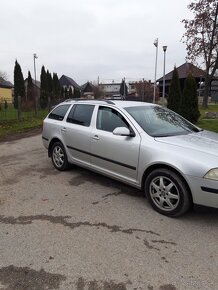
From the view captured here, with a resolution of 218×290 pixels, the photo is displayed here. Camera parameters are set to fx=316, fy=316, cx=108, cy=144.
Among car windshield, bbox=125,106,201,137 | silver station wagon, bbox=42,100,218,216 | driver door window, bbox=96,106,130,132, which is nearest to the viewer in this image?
silver station wagon, bbox=42,100,218,216

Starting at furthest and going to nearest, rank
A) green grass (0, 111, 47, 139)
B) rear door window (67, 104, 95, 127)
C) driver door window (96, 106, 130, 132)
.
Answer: green grass (0, 111, 47, 139) < rear door window (67, 104, 95, 127) < driver door window (96, 106, 130, 132)

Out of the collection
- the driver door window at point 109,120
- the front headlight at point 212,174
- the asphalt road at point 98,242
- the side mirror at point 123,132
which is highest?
the driver door window at point 109,120

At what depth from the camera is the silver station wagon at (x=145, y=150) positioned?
4012 millimetres

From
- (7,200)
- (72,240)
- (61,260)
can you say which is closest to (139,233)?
(72,240)

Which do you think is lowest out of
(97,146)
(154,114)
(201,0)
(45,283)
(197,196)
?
(45,283)

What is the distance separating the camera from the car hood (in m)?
4.21

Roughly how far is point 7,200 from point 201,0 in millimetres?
28276

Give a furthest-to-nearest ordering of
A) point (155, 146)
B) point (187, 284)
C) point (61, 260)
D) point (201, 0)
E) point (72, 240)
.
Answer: point (201, 0) < point (155, 146) < point (72, 240) < point (61, 260) < point (187, 284)

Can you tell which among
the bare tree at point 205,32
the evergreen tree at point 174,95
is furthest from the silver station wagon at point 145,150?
the bare tree at point 205,32

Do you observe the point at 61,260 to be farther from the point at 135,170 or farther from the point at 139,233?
the point at 135,170

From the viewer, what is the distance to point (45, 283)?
2.92 meters

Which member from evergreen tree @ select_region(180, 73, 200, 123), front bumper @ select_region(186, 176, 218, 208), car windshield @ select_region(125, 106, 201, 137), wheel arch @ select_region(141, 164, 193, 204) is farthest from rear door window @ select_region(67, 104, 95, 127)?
evergreen tree @ select_region(180, 73, 200, 123)

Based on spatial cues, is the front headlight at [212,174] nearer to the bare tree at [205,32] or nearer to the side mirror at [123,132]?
the side mirror at [123,132]

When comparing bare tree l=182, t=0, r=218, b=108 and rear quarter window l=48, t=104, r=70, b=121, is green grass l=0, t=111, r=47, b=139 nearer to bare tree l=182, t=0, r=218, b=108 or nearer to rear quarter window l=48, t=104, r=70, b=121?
rear quarter window l=48, t=104, r=70, b=121
